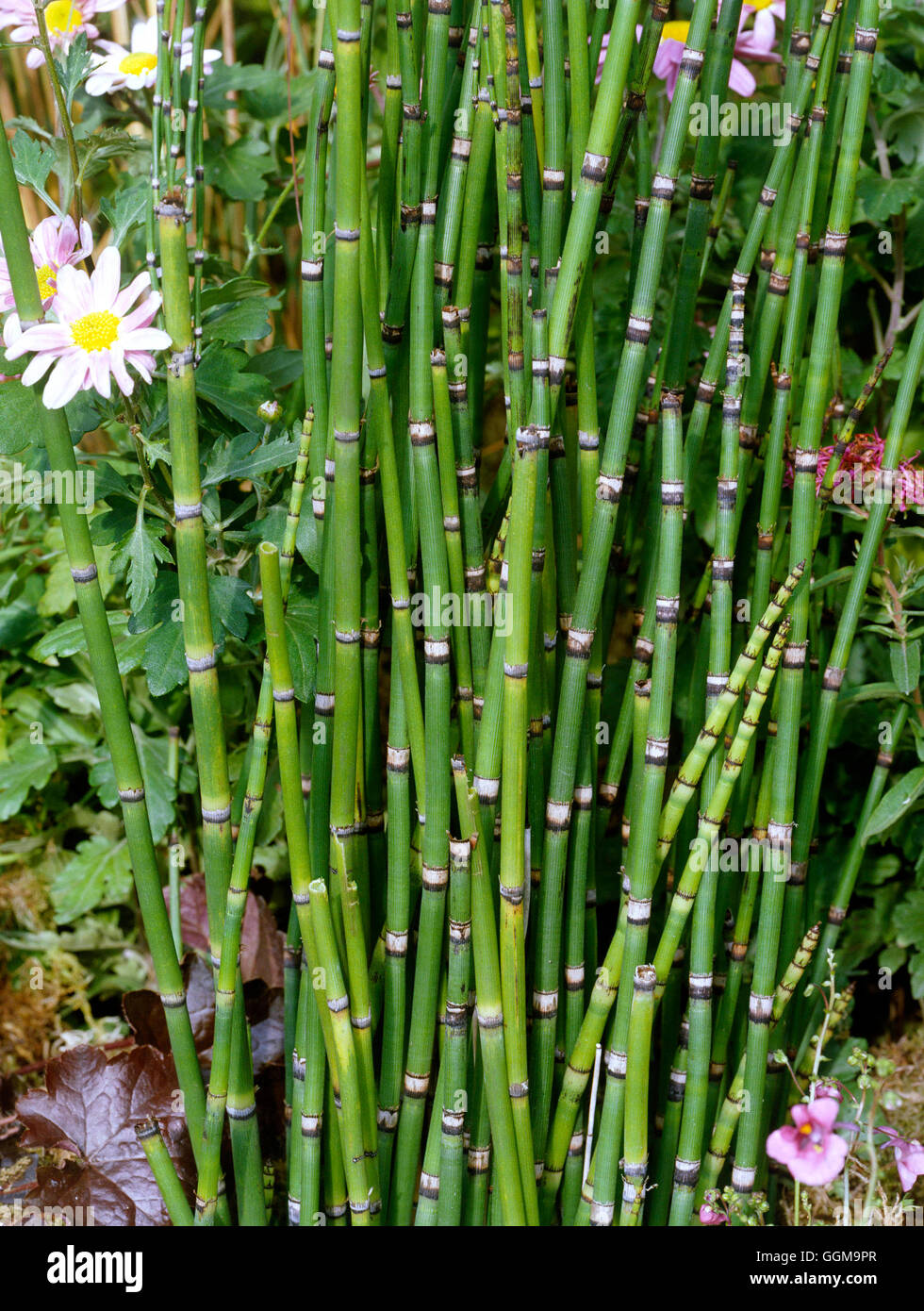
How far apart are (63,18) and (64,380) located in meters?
0.52

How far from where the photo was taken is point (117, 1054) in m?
0.96

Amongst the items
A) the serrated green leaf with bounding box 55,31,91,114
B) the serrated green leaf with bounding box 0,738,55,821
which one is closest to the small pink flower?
the serrated green leaf with bounding box 0,738,55,821

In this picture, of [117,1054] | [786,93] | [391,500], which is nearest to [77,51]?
[391,500]

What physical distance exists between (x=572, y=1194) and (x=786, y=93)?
885mm

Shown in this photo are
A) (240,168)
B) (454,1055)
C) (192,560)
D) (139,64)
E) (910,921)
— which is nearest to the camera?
(192,560)

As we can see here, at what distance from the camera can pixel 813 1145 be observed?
0.77 meters

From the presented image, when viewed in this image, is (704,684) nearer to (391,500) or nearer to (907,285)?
(391,500)

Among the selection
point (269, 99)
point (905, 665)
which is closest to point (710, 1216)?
point (905, 665)

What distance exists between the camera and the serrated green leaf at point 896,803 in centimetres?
89

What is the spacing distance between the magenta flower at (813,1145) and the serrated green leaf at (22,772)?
894 millimetres

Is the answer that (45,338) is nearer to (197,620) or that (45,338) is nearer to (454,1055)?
(197,620)

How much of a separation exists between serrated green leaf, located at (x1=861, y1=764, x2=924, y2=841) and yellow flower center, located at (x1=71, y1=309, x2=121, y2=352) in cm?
72

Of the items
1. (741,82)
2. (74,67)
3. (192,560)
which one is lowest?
(192,560)

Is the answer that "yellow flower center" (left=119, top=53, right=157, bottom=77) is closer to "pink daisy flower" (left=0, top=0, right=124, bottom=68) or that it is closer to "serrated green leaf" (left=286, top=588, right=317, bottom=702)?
"pink daisy flower" (left=0, top=0, right=124, bottom=68)
